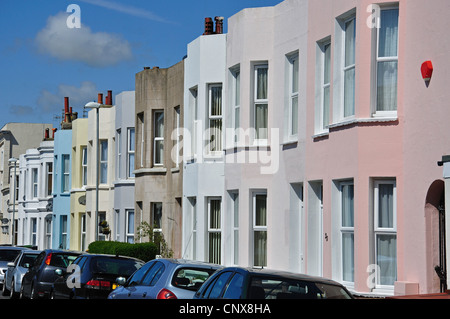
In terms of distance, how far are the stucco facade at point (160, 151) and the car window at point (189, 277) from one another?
46.9 feet

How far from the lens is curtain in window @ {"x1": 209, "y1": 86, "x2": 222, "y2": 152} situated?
2566 cm

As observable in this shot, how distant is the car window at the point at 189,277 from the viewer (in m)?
13.5

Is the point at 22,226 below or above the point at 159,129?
below

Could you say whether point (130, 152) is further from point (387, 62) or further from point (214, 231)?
point (387, 62)

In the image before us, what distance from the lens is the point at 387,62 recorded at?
1708cm

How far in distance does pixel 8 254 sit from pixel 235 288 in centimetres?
2346

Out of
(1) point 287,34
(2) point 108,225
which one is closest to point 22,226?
(2) point 108,225

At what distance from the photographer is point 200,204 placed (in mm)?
26047

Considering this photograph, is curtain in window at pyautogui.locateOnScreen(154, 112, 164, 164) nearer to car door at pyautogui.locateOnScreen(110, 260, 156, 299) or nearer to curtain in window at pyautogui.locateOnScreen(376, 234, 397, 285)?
curtain in window at pyautogui.locateOnScreen(376, 234, 397, 285)

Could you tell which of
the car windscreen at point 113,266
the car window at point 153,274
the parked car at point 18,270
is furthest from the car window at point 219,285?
the parked car at point 18,270

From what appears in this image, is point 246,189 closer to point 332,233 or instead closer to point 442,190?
point 332,233

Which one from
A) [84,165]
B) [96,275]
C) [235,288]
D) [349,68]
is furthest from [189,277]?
[84,165]

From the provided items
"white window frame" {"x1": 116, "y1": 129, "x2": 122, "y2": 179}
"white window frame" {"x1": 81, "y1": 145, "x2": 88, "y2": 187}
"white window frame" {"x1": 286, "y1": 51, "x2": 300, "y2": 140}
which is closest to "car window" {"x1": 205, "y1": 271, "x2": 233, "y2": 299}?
"white window frame" {"x1": 286, "y1": 51, "x2": 300, "y2": 140}

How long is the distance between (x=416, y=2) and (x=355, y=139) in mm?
2823
